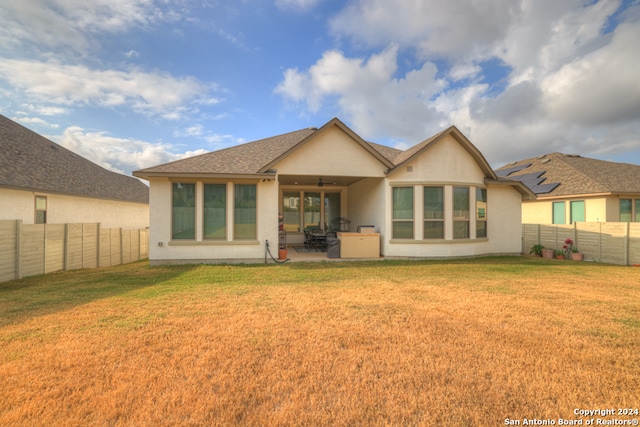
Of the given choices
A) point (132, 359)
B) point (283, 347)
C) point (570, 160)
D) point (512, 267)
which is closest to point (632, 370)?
point (283, 347)

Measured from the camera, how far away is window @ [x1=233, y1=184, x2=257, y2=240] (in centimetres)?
1105

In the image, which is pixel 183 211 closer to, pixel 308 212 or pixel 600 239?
pixel 308 212

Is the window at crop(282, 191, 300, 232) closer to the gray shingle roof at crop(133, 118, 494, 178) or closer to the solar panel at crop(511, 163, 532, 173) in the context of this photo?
the gray shingle roof at crop(133, 118, 494, 178)

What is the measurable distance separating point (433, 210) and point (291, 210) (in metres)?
7.75

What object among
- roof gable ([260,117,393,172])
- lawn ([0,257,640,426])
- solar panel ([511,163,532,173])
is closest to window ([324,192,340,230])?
roof gable ([260,117,393,172])

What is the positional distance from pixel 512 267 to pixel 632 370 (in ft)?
25.7

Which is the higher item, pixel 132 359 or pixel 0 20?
pixel 0 20

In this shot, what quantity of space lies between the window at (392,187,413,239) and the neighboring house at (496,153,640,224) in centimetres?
1072

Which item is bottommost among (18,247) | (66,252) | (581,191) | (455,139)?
(66,252)

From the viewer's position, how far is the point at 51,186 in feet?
45.0

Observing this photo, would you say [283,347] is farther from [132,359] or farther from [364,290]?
[364,290]

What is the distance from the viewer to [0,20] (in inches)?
422

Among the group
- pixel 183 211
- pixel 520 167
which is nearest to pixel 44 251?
pixel 183 211

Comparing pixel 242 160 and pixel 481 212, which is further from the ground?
pixel 242 160
